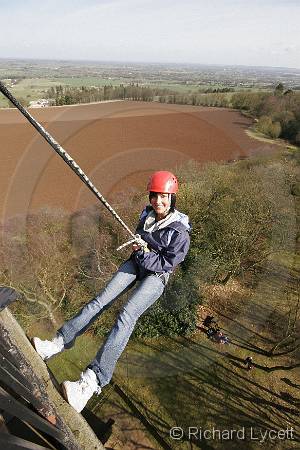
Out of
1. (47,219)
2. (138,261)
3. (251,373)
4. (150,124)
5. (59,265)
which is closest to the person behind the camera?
(138,261)

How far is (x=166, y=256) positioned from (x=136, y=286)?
1.78 feet

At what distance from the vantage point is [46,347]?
11.4 ft

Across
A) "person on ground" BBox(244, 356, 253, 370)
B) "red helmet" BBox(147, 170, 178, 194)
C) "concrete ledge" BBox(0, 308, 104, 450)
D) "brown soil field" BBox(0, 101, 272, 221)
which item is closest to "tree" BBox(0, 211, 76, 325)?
"person on ground" BBox(244, 356, 253, 370)

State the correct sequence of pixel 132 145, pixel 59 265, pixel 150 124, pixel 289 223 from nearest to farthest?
pixel 59 265
pixel 289 223
pixel 132 145
pixel 150 124

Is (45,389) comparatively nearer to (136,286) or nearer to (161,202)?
(136,286)

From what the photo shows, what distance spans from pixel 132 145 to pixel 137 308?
165 feet

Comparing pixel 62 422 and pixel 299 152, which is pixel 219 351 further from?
pixel 299 152

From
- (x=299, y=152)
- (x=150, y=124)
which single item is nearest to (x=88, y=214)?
(x=299, y=152)

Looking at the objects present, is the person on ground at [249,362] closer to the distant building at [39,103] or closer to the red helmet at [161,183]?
the red helmet at [161,183]

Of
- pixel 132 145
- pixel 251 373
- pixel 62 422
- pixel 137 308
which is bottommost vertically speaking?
pixel 251 373

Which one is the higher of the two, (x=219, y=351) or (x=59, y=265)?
(x=59, y=265)

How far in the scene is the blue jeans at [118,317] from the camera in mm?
3787

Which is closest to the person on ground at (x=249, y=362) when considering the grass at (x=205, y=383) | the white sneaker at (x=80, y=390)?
the grass at (x=205, y=383)

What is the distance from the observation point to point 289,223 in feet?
83.0
